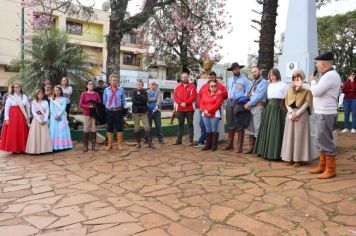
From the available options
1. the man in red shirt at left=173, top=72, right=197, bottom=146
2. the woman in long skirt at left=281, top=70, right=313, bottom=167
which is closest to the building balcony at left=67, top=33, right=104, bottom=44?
the man in red shirt at left=173, top=72, right=197, bottom=146

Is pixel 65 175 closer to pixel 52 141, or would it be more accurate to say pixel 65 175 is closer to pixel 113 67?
pixel 52 141

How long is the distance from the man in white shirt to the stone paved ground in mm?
321

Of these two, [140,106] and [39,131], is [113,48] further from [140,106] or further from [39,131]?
[39,131]

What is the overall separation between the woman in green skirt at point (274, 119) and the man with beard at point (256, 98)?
320 mm

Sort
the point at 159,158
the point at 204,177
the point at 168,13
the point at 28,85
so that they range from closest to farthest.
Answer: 1. the point at 204,177
2. the point at 159,158
3. the point at 28,85
4. the point at 168,13

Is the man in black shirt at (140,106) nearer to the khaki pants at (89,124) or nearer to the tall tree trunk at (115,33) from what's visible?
the khaki pants at (89,124)

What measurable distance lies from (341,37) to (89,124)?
2590 centimetres

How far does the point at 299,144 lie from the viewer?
6.17 m

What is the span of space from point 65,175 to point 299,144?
407cm

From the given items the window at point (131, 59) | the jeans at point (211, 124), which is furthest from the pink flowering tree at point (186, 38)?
the window at point (131, 59)

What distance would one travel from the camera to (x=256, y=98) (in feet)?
23.4

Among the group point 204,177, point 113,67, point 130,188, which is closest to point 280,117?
point 204,177

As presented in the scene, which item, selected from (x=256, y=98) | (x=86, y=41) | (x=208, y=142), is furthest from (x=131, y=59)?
(x=256, y=98)

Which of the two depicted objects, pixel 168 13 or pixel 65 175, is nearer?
pixel 65 175
